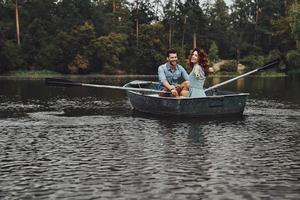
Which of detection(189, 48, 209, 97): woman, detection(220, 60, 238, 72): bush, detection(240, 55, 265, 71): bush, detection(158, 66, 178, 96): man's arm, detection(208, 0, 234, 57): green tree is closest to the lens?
detection(189, 48, 209, 97): woman

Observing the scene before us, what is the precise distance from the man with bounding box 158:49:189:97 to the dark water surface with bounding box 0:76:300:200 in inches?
77.0

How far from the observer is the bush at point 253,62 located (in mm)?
92250

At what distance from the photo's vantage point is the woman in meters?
21.3

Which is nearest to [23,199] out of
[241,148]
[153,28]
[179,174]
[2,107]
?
[179,174]

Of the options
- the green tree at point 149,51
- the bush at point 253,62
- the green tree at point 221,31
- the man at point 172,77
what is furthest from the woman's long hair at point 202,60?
the green tree at point 221,31

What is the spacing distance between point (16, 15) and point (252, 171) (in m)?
83.9

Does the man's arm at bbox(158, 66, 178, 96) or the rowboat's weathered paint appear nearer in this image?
the rowboat's weathered paint

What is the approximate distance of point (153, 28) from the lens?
96.1 metres

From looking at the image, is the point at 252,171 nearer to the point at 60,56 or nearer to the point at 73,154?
the point at 73,154

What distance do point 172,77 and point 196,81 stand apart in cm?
188

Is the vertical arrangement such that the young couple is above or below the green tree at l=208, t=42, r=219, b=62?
below

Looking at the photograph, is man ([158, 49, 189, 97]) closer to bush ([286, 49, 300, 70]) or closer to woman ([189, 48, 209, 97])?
woman ([189, 48, 209, 97])

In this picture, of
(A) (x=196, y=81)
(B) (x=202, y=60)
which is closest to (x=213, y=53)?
(A) (x=196, y=81)

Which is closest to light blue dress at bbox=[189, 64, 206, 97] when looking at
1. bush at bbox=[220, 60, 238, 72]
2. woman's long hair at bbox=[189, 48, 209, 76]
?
woman's long hair at bbox=[189, 48, 209, 76]
